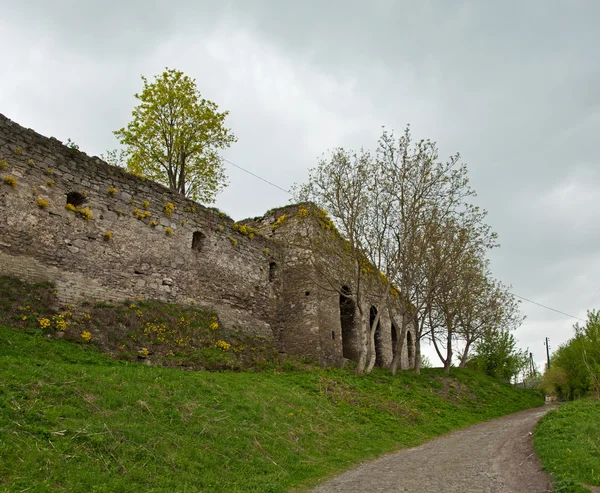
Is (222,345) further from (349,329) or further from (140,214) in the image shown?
(349,329)

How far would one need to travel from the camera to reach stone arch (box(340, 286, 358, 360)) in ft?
71.2

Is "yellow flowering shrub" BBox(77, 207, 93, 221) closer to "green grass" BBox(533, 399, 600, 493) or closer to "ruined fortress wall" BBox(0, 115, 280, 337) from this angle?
"ruined fortress wall" BBox(0, 115, 280, 337)

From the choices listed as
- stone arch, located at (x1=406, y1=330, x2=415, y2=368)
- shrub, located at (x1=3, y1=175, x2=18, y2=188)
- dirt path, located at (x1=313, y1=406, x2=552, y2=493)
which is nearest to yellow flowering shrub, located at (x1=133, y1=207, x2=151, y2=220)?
shrub, located at (x1=3, y1=175, x2=18, y2=188)

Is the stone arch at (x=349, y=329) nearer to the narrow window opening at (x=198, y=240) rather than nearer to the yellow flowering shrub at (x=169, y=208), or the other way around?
the narrow window opening at (x=198, y=240)

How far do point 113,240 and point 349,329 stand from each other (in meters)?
12.3

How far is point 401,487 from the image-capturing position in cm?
717

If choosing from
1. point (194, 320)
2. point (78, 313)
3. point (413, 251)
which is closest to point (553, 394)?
point (413, 251)

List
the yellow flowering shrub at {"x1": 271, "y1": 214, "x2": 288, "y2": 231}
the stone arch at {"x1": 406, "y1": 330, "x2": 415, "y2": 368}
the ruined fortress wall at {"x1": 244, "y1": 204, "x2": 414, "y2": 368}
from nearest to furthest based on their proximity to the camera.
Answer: the ruined fortress wall at {"x1": 244, "y1": 204, "x2": 414, "y2": 368}
the yellow flowering shrub at {"x1": 271, "y1": 214, "x2": 288, "y2": 231}
the stone arch at {"x1": 406, "y1": 330, "x2": 415, "y2": 368}

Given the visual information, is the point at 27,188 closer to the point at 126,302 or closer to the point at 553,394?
the point at 126,302

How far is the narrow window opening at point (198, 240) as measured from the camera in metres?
16.1

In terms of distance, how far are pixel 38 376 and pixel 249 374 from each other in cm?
653

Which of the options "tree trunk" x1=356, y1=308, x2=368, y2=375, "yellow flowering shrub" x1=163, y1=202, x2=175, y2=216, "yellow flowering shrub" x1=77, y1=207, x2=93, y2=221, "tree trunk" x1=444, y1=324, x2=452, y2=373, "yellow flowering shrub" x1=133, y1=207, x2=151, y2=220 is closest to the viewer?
"yellow flowering shrub" x1=77, y1=207, x2=93, y2=221

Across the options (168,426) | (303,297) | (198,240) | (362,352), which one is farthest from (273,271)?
(168,426)

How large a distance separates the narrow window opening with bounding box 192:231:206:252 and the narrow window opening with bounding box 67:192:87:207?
399 cm
